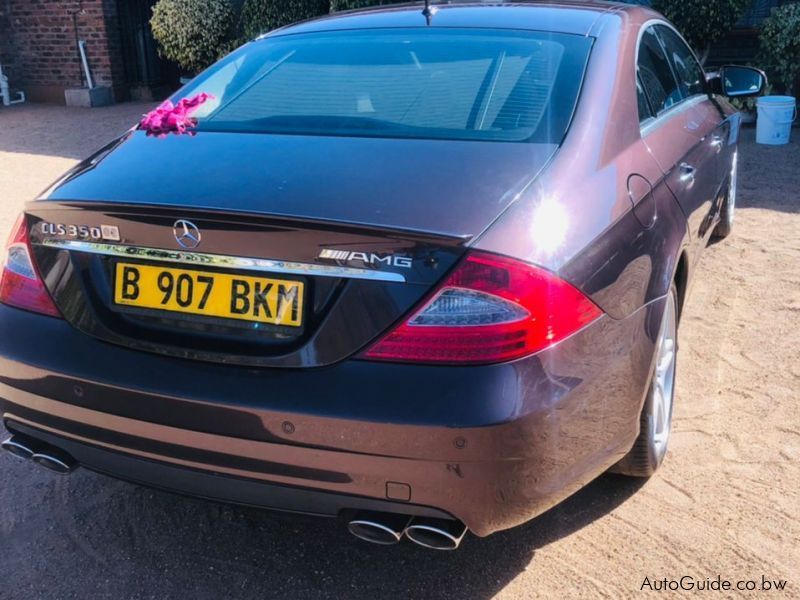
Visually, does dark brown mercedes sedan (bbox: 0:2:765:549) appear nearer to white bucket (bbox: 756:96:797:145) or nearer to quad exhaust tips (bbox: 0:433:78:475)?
quad exhaust tips (bbox: 0:433:78:475)

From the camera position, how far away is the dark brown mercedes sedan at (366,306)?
1968 millimetres

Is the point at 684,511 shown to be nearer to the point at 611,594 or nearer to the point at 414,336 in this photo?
the point at 611,594

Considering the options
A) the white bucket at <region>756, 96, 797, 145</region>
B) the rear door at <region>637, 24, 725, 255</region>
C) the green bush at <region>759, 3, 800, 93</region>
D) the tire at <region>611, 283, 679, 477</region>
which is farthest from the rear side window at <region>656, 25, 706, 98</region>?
the green bush at <region>759, 3, 800, 93</region>

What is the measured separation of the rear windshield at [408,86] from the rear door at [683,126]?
1.37ft

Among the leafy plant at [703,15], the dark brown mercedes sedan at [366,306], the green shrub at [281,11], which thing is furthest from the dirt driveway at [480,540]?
the green shrub at [281,11]

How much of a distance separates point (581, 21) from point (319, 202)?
1.48 metres

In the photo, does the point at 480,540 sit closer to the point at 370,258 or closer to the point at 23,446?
the point at 370,258

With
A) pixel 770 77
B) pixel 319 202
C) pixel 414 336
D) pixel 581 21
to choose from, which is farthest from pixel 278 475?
pixel 770 77

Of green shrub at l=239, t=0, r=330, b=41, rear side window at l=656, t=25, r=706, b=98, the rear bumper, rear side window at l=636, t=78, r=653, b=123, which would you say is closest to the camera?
the rear bumper

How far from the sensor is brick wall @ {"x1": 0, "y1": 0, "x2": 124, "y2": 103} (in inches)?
502

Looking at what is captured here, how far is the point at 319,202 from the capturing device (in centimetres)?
209

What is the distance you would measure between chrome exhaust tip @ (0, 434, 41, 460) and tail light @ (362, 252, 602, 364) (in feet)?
3.74

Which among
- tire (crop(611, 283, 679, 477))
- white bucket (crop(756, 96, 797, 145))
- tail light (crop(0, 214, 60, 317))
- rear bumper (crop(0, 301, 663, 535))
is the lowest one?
white bucket (crop(756, 96, 797, 145))

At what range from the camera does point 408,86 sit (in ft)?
9.34
